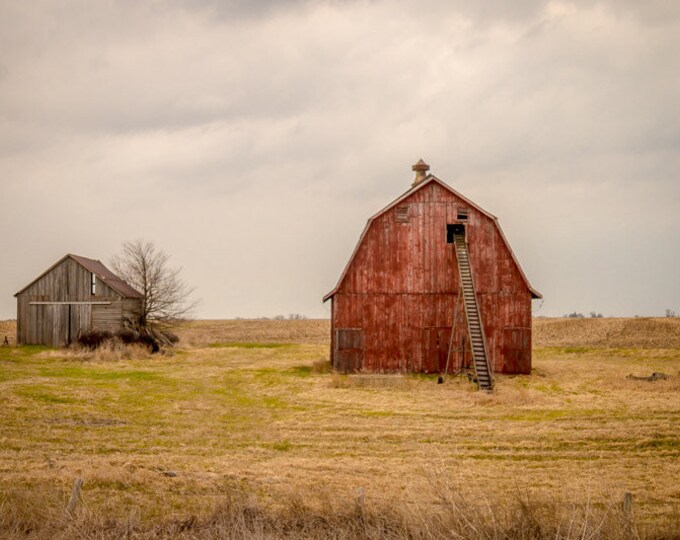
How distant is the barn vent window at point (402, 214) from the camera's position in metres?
32.8

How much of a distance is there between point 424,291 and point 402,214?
3716 millimetres

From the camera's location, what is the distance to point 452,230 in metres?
33.6

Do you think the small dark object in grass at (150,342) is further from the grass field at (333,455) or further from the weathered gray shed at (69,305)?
the grass field at (333,455)

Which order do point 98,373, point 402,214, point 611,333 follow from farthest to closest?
point 611,333, point 402,214, point 98,373

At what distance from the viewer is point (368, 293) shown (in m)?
32.4

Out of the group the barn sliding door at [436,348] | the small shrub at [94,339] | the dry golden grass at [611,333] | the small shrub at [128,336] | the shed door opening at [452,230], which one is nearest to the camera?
the barn sliding door at [436,348]

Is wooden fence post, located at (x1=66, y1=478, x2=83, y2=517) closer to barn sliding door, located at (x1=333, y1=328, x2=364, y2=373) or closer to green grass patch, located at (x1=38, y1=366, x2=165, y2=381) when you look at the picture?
green grass patch, located at (x1=38, y1=366, x2=165, y2=381)

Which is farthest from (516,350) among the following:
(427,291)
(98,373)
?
(98,373)

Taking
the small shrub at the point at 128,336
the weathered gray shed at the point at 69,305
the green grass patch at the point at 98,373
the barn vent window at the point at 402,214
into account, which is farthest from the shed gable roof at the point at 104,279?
the barn vent window at the point at 402,214

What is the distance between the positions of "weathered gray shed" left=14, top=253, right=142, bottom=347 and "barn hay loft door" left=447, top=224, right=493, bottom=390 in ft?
75.7

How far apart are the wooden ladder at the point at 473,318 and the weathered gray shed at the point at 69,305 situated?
2343cm

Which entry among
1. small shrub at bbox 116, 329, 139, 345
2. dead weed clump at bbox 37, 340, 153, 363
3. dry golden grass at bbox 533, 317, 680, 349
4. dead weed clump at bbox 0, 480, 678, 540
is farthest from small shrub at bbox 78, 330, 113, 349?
dry golden grass at bbox 533, 317, 680, 349

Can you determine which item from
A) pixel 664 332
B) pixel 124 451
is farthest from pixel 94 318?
pixel 664 332

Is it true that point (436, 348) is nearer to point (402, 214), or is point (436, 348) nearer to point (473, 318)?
point (473, 318)
